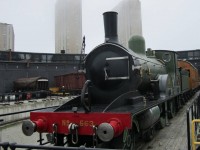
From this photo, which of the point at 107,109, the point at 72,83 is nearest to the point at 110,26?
the point at 107,109

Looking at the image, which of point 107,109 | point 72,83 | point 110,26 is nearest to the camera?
point 107,109

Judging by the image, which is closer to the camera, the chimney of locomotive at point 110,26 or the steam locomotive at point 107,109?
the steam locomotive at point 107,109

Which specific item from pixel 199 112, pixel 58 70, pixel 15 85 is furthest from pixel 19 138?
pixel 58 70

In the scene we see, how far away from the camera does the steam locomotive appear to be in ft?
17.1

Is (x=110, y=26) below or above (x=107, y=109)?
above

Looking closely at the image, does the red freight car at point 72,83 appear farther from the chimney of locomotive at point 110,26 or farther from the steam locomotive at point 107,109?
the chimney of locomotive at point 110,26

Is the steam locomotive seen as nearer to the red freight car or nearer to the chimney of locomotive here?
the chimney of locomotive

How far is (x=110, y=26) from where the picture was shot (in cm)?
692

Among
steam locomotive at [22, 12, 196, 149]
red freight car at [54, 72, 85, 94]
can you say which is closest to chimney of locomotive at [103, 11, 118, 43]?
steam locomotive at [22, 12, 196, 149]

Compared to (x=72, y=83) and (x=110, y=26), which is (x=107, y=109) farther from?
(x=72, y=83)

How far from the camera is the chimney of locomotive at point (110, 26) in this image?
269 inches

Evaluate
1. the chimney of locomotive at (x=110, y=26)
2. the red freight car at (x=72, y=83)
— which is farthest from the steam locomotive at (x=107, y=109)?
the red freight car at (x=72, y=83)

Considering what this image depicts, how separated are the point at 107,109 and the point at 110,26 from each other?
2515mm

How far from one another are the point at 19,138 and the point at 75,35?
29277 millimetres
